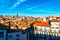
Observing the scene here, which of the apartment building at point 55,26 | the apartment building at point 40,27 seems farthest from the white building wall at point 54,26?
the apartment building at point 40,27

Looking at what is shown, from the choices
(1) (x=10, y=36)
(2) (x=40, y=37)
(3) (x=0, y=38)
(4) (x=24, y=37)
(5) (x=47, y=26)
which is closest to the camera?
(3) (x=0, y=38)

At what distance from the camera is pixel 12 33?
12.8 metres

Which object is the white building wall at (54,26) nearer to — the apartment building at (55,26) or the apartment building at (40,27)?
the apartment building at (55,26)

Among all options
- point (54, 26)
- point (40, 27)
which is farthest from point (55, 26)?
point (40, 27)

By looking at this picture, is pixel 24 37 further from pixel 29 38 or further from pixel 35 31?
pixel 35 31

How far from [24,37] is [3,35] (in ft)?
11.8

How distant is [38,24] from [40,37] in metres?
1.57

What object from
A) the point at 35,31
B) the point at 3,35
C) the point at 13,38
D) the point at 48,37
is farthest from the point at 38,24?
the point at 3,35

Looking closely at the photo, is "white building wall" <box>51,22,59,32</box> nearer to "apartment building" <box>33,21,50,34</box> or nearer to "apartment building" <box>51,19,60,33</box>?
"apartment building" <box>51,19,60,33</box>

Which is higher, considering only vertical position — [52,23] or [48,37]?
[52,23]

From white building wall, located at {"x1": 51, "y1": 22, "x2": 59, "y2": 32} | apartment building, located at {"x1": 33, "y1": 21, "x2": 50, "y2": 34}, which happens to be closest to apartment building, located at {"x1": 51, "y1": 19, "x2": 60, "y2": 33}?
white building wall, located at {"x1": 51, "y1": 22, "x2": 59, "y2": 32}

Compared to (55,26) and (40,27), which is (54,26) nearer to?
Result: (55,26)

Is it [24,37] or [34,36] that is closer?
[24,37]

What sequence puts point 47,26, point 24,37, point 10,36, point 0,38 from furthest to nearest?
point 47,26 < point 24,37 < point 10,36 < point 0,38
